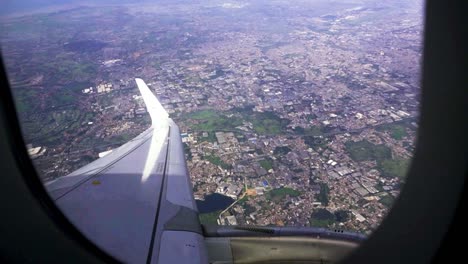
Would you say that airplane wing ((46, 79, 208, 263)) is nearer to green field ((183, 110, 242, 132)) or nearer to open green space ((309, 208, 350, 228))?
open green space ((309, 208, 350, 228))

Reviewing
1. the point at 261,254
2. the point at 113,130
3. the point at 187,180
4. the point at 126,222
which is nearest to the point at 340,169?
the point at 187,180

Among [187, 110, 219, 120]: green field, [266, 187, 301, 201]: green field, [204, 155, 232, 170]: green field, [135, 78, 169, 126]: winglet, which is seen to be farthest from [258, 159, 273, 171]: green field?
[187, 110, 219, 120]: green field

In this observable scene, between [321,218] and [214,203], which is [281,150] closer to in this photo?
[214,203]

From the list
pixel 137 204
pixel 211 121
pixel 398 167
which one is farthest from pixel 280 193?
pixel 211 121

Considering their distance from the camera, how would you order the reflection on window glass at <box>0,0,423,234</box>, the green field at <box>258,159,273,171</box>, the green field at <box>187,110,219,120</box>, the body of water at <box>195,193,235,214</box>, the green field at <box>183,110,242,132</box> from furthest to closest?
the green field at <box>187,110,219,120</box>
the green field at <box>183,110,242,132</box>
the green field at <box>258,159,273,171</box>
the body of water at <box>195,193,235,214</box>
the reflection on window glass at <box>0,0,423,234</box>

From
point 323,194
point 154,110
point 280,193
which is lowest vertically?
point 280,193

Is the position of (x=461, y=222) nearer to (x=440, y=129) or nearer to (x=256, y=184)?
(x=440, y=129)
